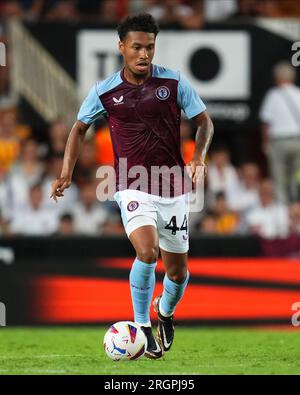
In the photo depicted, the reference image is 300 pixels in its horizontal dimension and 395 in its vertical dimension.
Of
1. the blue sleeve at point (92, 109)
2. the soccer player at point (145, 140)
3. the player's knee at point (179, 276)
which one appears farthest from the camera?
the player's knee at point (179, 276)

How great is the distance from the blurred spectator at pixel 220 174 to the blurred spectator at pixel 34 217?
2097 millimetres

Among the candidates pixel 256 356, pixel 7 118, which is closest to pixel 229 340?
pixel 256 356

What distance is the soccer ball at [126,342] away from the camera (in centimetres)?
Answer: 795

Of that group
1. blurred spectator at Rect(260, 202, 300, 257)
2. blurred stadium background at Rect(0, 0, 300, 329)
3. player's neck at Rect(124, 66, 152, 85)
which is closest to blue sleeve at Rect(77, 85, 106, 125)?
player's neck at Rect(124, 66, 152, 85)

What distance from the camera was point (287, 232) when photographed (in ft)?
42.0

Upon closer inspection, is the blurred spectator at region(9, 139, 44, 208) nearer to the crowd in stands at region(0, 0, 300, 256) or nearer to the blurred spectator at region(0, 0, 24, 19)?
the crowd in stands at region(0, 0, 300, 256)

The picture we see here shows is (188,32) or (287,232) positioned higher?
(188,32)

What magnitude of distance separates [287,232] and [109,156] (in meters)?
2.47

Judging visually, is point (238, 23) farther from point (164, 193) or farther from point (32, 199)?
point (164, 193)

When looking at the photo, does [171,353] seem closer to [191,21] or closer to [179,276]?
[179,276]

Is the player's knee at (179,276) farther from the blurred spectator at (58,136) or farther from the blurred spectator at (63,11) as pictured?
the blurred spectator at (63,11)

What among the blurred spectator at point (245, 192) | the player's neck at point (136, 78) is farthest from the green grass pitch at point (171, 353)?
the blurred spectator at point (245, 192)

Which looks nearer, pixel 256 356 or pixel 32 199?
pixel 256 356

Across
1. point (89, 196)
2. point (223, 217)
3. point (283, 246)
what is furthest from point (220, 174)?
point (283, 246)
